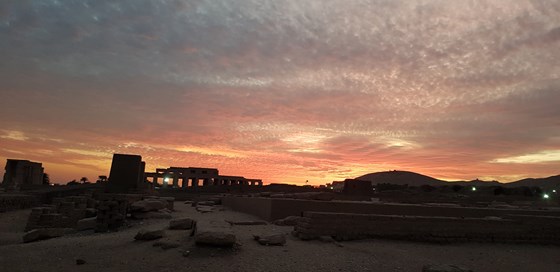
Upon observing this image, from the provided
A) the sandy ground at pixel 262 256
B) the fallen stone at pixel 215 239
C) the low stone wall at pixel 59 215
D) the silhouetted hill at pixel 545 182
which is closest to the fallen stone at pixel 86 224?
the low stone wall at pixel 59 215

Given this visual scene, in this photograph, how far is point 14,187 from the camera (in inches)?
1203

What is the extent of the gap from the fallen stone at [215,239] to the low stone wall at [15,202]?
18.8 m

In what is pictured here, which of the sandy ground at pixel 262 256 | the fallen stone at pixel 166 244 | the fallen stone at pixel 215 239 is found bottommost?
the sandy ground at pixel 262 256

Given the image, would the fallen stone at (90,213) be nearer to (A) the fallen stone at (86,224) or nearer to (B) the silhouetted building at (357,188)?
(A) the fallen stone at (86,224)

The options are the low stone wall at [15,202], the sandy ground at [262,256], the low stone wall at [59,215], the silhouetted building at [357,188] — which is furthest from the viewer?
the silhouetted building at [357,188]

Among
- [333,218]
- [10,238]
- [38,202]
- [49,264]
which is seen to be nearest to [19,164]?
[38,202]

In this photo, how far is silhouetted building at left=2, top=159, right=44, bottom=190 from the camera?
35.5 meters

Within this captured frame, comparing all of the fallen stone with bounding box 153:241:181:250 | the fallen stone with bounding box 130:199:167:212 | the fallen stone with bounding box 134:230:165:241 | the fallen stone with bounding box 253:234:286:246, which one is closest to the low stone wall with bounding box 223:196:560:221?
the fallen stone with bounding box 130:199:167:212

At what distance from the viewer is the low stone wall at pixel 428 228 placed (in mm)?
11031

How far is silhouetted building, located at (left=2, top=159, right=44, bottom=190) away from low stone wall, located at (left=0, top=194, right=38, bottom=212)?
9.34 meters

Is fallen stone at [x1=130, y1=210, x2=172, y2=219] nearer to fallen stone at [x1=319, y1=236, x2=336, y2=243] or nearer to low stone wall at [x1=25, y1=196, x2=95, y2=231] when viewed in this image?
low stone wall at [x1=25, y1=196, x2=95, y2=231]

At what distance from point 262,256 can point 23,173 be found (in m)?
37.2

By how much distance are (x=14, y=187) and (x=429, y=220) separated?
103ft

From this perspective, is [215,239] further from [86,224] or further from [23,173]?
[23,173]
